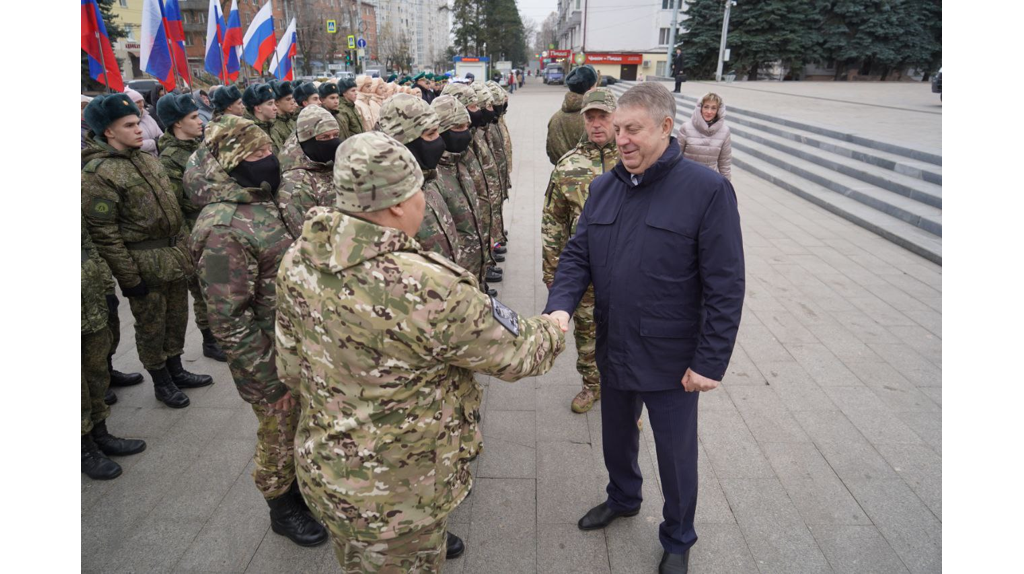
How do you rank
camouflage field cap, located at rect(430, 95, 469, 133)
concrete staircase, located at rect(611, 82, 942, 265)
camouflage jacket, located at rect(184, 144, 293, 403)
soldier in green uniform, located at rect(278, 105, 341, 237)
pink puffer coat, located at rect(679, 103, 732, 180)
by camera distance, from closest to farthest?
1. camouflage jacket, located at rect(184, 144, 293, 403)
2. soldier in green uniform, located at rect(278, 105, 341, 237)
3. camouflage field cap, located at rect(430, 95, 469, 133)
4. pink puffer coat, located at rect(679, 103, 732, 180)
5. concrete staircase, located at rect(611, 82, 942, 265)

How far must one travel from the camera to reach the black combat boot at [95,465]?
10.9 ft

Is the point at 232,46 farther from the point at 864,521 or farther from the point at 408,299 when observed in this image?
the point at 864,521

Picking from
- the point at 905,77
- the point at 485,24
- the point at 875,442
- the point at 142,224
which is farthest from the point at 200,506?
the point at 485,24

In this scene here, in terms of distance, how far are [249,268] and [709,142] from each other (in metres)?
5.45

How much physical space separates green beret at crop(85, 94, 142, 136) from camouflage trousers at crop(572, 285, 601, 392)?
3.29 meters

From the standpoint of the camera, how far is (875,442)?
11.7 ft

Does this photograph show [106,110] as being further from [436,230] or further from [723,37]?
[723,37]

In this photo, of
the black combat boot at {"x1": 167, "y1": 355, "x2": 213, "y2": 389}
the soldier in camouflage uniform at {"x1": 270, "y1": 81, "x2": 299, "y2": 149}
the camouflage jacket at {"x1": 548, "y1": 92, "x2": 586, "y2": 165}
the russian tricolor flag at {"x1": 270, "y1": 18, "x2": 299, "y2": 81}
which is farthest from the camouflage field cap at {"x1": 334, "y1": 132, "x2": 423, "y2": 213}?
the russian tricolor flag at {"x1": 270, "y1": 18, "x2": 299, "y2": 81}

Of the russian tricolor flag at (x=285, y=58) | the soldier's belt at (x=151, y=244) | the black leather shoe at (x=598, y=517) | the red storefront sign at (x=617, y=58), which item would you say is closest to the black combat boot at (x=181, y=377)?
the soldier's belt at (x=151, y=244)

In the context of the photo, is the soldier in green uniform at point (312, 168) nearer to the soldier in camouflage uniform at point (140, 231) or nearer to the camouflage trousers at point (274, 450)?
the soldier in camouflage uniform at point (140, 231)

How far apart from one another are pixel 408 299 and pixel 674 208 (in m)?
1.26

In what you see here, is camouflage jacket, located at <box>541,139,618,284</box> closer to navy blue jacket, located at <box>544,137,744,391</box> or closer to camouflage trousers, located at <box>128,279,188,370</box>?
navy blue jacket, located at <box>544,137,744,391</box>

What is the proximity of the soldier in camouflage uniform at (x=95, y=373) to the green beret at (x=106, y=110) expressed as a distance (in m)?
0.62

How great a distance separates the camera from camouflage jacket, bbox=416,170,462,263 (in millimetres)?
3115
